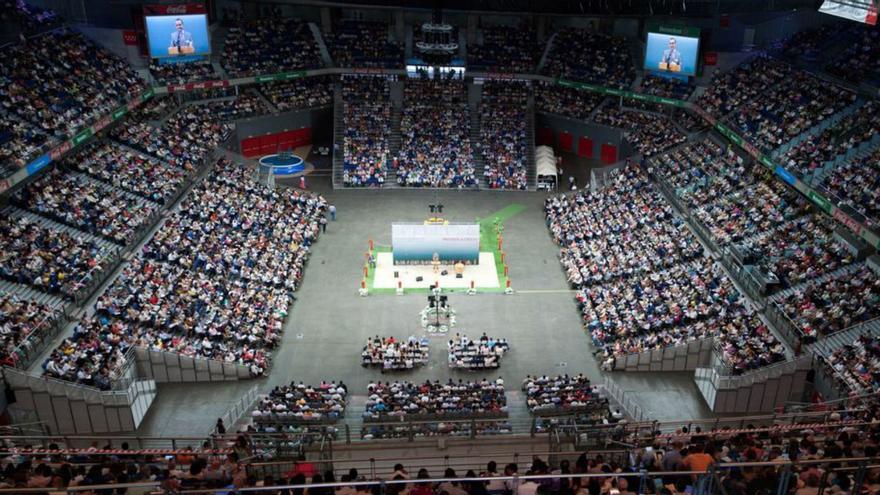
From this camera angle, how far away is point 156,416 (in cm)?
3192

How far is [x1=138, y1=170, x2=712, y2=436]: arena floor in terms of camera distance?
3291 cm

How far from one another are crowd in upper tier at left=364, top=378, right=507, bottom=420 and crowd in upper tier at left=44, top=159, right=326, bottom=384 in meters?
6.55

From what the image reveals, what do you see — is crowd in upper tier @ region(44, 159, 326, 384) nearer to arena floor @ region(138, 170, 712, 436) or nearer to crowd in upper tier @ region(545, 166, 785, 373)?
arena floor @ region(138, 170, 712, 436)

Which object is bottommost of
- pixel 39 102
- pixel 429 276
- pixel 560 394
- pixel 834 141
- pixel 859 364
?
pixel 429 276

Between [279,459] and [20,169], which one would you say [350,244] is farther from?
[279,459]

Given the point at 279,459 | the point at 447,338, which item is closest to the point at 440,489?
the point at 279,459

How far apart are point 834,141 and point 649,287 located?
1354 cm

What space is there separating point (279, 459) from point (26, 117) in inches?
1108

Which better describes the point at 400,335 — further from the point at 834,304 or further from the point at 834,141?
the point at 834,141

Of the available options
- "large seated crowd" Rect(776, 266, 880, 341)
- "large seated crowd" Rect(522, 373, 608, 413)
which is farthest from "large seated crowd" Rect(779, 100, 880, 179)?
"large seated crowd" Rect(522, 373, 608, 413)

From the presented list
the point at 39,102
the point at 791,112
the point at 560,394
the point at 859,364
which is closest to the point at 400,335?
the point at 560,394

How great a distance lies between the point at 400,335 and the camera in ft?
127

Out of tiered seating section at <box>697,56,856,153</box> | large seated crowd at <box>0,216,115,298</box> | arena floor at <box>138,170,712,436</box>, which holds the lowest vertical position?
arena floor at <box>138,170,712,436</box>

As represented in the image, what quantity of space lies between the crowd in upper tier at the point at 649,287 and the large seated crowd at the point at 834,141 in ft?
22.3
